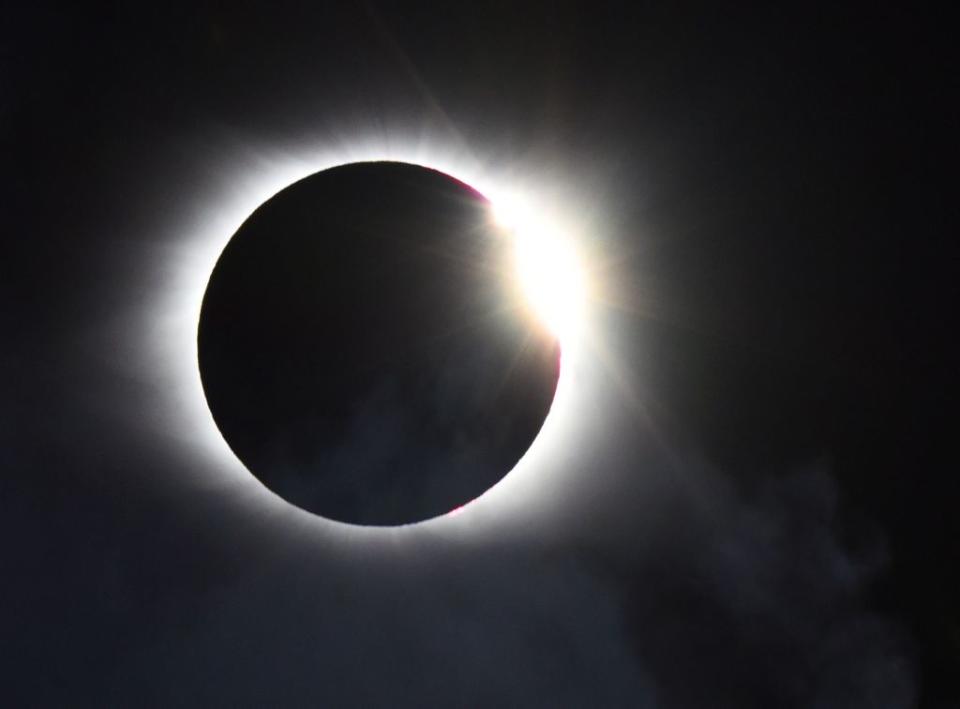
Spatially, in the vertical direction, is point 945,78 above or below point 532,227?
above

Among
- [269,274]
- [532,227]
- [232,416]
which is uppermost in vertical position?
[532,227]

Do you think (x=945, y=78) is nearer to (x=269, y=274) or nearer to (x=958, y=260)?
(x=958, y=260)

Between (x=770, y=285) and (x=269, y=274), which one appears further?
(x=770, y=285)

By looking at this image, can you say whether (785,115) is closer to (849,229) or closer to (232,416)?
(849,229)

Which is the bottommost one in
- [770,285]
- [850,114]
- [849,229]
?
[770,285]

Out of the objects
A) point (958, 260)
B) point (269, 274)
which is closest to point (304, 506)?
point (269, 274)

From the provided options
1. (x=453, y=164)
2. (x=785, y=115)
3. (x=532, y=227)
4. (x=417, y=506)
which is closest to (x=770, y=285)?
(x=785, y=115)
